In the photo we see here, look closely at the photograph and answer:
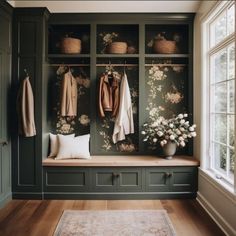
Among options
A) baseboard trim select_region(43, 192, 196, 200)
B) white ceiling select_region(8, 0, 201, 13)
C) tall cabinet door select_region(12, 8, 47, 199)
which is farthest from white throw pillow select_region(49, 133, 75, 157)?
white ceiling select_region(8, 0, 201, 13)

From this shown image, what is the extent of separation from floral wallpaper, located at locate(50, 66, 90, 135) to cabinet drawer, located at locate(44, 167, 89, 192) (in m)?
0.74

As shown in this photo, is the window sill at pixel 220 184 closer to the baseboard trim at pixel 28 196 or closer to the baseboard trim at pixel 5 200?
the baseboard trim at pixel 28 196

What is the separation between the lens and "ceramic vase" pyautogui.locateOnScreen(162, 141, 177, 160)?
3750 millimetres

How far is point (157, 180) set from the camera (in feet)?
12.2

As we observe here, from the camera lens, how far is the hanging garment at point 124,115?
154 inches

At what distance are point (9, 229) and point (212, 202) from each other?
88.6 inches

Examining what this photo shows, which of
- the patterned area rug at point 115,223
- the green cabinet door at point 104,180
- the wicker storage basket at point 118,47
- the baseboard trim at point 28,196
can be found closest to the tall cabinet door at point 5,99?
the baseboard trim at point 28,196

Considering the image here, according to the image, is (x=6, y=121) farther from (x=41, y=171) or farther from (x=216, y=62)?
(x=216, y=62)

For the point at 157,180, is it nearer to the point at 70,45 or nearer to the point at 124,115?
the point at 124,115

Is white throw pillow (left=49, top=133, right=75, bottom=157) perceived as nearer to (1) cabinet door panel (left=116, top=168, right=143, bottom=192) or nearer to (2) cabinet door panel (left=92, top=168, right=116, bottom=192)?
(2) cabinet door panel (left=92, top=168, right=116, bottom=192)

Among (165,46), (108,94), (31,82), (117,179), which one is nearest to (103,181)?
(117,179)

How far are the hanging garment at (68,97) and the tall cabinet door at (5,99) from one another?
0.73 m

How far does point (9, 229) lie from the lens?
280cm

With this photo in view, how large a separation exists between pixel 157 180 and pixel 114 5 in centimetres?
250
